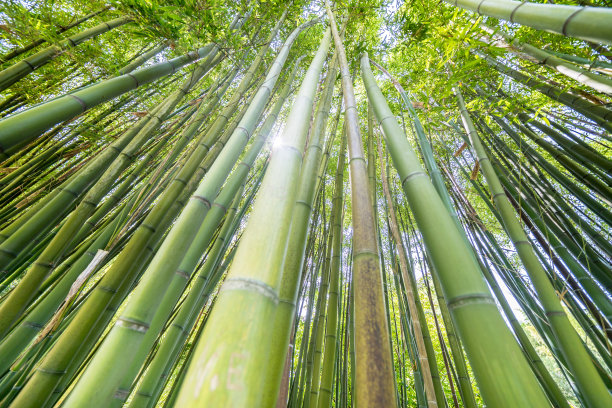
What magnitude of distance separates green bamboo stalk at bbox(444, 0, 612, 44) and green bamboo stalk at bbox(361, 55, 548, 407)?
59 centimetres

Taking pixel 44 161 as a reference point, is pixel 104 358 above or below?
below

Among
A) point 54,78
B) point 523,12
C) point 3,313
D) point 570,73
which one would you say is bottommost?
point 3,313

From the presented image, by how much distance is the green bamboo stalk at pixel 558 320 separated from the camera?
81 centimetres

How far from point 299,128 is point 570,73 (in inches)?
60.3

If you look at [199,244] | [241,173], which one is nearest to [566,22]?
[241,173]

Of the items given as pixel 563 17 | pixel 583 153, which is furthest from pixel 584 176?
pixel 563 17

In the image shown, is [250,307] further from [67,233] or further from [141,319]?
[67,233]

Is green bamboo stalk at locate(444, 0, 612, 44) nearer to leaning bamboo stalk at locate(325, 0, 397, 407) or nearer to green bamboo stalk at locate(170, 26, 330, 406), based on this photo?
leaning bamboo stalk at locate(325, 0, 397, 407)

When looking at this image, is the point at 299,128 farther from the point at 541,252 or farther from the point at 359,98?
the point at 359,98

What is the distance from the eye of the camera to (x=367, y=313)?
18.9 inches

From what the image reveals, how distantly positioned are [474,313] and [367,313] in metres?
Result: 0.20

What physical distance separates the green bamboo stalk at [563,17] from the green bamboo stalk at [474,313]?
1.93ft

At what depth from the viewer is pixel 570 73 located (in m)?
1.31

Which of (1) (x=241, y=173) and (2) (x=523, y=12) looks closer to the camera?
(2) (x=523, y=12)
